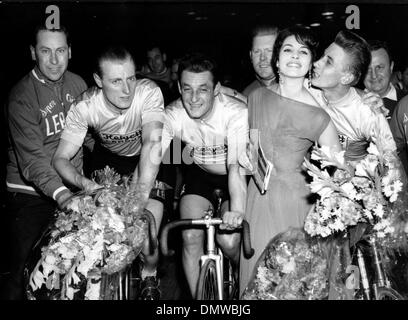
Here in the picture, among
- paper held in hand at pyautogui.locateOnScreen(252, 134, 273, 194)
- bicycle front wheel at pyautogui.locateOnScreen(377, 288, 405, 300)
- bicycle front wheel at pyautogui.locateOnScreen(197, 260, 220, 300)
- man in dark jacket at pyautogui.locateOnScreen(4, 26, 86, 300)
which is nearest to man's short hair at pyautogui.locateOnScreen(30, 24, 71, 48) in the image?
man in dark jacket at pyautogui.locateOnScreen(4, 26, 86, 300)

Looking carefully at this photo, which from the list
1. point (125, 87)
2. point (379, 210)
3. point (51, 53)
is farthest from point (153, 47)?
point (379, 210)

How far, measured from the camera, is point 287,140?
432 cm

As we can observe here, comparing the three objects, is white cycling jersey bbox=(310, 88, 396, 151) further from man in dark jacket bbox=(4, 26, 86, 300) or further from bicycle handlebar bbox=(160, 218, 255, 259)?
man in dark jacket bbox=(4, 26, 86, 300)

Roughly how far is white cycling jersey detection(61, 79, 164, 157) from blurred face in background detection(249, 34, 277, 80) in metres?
0.66

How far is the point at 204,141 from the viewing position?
14.7 ft

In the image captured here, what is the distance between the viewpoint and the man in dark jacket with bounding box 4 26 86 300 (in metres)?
4.49

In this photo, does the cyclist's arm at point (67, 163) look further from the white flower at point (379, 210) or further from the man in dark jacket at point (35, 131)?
the white flower at point (379, 210)

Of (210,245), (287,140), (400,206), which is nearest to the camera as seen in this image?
(400,206)

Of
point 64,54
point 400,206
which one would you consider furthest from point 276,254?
point 64,54

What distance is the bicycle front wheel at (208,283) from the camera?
156 inches

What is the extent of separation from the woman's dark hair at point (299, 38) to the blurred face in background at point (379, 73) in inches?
18.8

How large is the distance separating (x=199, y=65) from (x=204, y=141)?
0.49 meters
